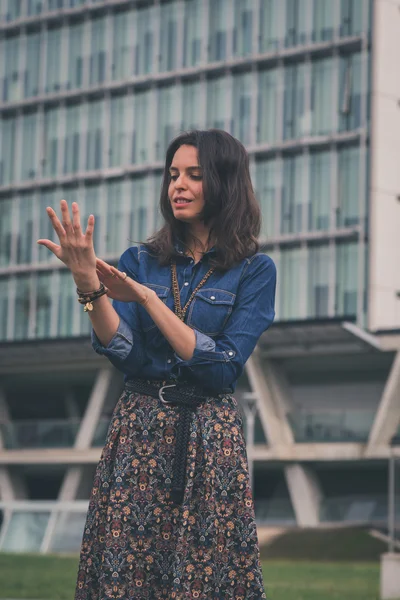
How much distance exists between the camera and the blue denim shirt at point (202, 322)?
14.5ft

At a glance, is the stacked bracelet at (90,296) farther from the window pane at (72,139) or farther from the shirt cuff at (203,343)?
the window pane at (72,139)

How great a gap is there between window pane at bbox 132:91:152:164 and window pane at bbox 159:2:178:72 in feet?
4.59

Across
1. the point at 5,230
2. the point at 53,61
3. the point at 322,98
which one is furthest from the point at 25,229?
the point at 322,98

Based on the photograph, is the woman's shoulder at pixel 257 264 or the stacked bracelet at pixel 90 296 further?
the woman's shoulder at pixel 257 264

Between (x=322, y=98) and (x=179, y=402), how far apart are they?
46.1 m

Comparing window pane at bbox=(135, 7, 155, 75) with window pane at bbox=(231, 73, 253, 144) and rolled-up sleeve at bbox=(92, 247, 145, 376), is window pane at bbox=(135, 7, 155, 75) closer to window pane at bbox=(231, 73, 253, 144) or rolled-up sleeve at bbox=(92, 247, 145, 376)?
window pane at bbox=(231, 73, 253, 144)

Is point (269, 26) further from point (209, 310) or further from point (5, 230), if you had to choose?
point (209, 310)

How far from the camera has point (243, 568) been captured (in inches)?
171

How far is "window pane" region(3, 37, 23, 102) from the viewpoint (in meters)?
57.4

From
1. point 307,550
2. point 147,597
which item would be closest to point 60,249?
point 147,597

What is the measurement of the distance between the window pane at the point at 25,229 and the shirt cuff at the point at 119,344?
51523mm

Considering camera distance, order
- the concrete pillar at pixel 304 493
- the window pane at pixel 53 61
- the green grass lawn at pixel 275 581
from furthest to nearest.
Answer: the window pane at pixel 53 61 < the concrete pillar at pixel 304 493 < the green grass lawn at pixel 275 581

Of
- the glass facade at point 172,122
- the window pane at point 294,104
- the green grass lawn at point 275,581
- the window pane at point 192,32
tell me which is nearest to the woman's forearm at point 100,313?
the green grass lawn at point 275,581

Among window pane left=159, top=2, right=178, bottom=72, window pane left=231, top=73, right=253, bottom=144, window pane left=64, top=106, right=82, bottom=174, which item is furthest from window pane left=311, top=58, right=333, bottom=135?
window pane left=64, top=106, right=82, bottom=174
